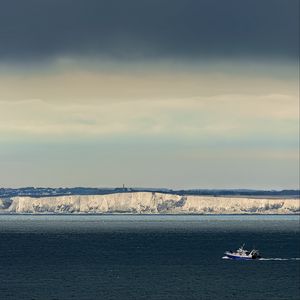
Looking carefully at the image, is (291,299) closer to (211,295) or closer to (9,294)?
(211,295)

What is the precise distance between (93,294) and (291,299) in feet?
125

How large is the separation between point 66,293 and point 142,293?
14868 millimetres

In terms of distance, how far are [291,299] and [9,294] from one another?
53.8 metres

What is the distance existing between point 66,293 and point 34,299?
1177 centimetres

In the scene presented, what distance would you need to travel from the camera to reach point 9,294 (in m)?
194

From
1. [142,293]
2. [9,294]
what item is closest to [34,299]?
[9,294]

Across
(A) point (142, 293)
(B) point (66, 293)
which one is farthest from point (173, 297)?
(B) point (66, 293)

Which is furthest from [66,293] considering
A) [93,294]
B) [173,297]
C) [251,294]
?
[251,294]

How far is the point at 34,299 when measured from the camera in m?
186

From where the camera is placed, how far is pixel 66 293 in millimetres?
196875

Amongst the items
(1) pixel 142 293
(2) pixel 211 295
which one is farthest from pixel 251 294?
(1) pixel 142 293

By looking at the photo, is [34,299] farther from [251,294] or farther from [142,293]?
[251,294]

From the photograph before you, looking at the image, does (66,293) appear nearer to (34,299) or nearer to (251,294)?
(34,299)

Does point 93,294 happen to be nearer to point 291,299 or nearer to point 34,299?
point 34,299
